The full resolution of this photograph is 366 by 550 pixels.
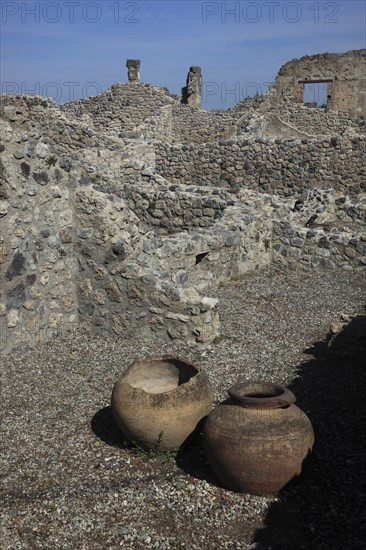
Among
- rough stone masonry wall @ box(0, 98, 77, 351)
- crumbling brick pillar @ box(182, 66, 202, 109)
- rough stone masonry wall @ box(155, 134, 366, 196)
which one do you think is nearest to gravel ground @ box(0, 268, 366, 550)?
rough stone masonry wall @ box(0, 98, 77, 351)

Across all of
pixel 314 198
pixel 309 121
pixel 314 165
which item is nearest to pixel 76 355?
pixel 314 198

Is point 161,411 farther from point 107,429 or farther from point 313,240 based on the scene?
point 313,240

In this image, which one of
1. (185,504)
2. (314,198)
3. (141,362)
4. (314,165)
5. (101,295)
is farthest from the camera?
(314,165)

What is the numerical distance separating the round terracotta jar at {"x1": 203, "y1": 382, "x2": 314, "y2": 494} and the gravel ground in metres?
0.19

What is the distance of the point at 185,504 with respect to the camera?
5.31 meters

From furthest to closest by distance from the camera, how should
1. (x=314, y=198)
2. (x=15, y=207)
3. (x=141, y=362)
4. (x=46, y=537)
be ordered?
(x=314, y=198) < (x=15, y=207) < (x=141, y=362) < (x=46, y=537)

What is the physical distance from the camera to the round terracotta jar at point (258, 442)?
5141 mm

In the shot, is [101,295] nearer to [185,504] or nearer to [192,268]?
[192,268]

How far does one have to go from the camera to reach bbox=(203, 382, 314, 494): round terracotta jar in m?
5.14

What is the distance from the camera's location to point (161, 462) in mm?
5930

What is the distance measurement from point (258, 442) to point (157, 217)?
9.69 meters

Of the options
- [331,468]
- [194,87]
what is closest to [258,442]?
[331,468]

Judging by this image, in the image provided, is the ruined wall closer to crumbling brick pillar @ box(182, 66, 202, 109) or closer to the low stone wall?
crumbling brick pillar @ box(182, 66, 202, 109)

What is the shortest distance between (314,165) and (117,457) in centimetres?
1432
